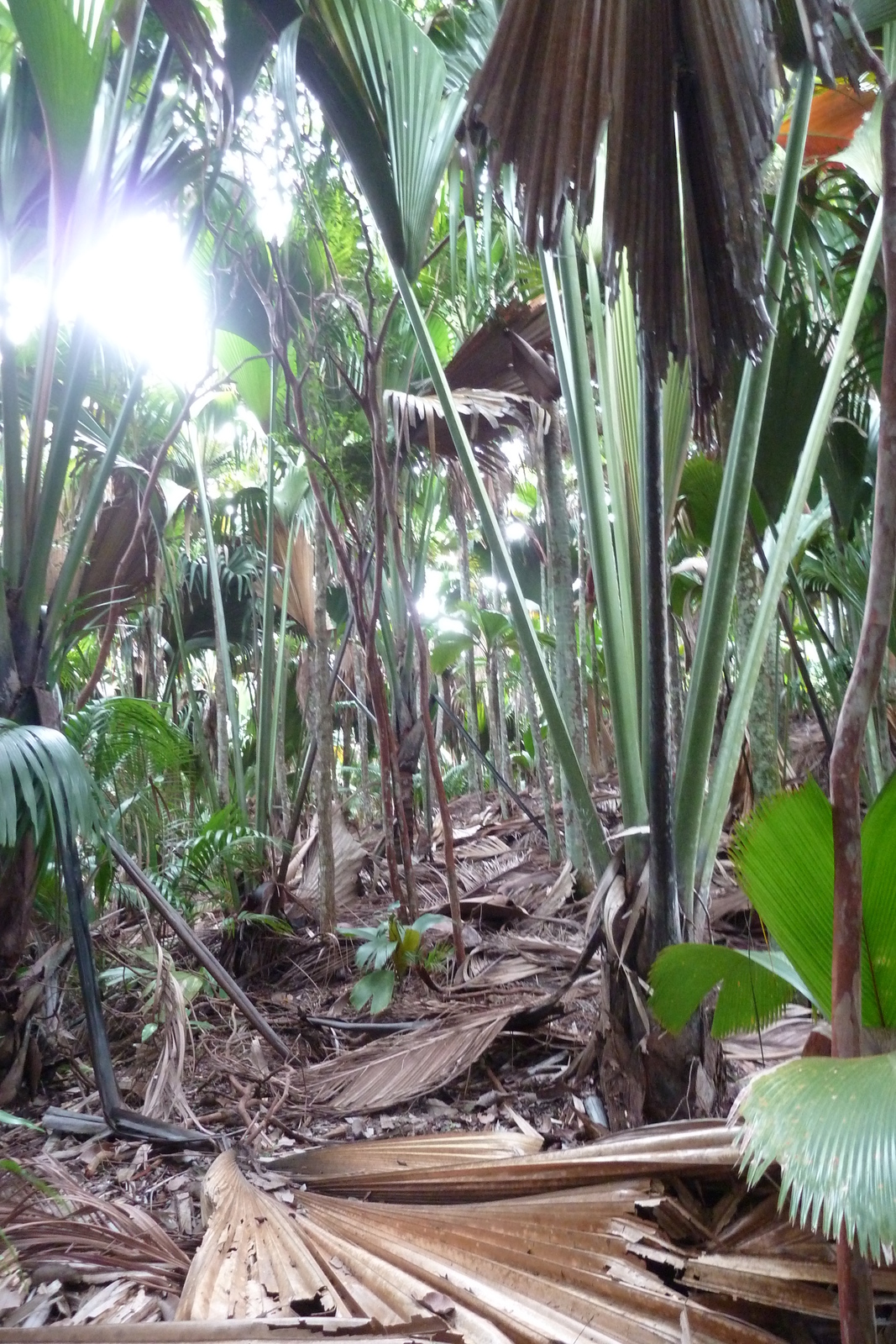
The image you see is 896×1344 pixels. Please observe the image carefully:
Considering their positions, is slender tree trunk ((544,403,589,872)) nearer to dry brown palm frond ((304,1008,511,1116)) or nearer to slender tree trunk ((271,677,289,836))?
dry brown palm frond ((304,1008,511,1116))

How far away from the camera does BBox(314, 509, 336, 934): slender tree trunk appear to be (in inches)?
116

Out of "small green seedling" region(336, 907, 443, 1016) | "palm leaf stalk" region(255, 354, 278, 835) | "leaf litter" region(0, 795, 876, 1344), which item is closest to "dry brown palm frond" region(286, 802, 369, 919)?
"palm leaf stalk" region(255, 354, 278, 835)

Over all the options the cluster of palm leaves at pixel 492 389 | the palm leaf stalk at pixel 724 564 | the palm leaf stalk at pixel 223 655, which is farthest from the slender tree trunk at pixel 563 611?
the palm leaf stalk at pixel 724 564

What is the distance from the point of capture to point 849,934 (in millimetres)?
689

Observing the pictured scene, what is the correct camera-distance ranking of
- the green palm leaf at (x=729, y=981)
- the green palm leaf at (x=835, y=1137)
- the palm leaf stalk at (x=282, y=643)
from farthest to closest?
the palm leaf stalk at (x=282, y=643)
the green palm leaf at (x=729, y=981)
the green palm leaf at (x=835, y=1137)

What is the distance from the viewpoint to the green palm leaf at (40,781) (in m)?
1.48

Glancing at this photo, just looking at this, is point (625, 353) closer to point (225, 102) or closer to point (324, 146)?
point (225, 102)

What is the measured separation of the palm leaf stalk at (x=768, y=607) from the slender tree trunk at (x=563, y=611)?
58.0 inches

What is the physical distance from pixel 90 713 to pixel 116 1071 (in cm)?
92

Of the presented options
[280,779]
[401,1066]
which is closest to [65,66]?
[401,1066]

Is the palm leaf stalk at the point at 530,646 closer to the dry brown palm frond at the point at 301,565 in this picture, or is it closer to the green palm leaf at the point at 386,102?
the green palm leaf at the point at 386,102

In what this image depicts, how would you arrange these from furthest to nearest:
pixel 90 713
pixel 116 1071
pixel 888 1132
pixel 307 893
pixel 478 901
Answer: pixel 307 893, pixel 478 901, pixel 90 713, pixel 116 1071, pixel 888 1132

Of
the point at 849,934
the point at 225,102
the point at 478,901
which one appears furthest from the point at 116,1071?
the point at 225,102

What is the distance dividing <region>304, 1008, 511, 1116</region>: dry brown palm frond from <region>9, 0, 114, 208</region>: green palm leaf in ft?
6.85
